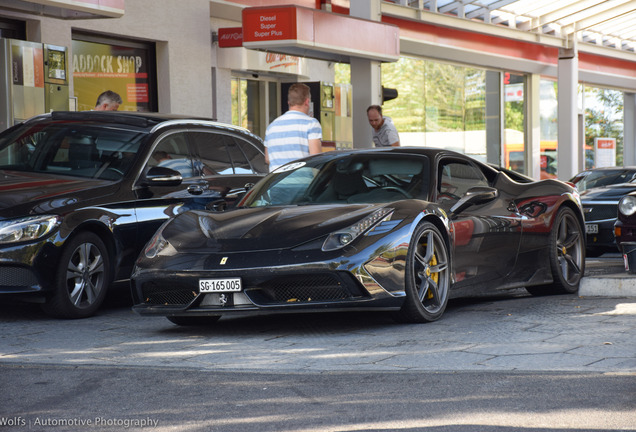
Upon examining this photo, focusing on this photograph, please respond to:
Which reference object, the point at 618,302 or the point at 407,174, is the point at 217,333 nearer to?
the point at 407,174

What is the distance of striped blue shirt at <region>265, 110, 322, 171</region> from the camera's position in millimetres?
10055

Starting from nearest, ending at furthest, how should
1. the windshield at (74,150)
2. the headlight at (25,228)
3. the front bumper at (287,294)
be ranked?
the front bumper at (287,294)
the headlight at (25,228)
the windshield at (74,150)

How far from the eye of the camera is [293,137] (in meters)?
10.1

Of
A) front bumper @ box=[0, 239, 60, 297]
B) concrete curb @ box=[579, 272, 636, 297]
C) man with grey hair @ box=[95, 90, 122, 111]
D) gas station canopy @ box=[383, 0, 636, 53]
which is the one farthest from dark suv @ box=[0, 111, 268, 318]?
gas station canopy @ box=[383, 0, 636, 53]

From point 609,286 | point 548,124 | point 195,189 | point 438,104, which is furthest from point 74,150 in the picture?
point 548,124

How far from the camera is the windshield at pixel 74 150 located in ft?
28.1

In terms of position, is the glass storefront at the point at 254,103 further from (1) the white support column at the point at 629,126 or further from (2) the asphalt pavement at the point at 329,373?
(1) the white support column at the point at 629,126

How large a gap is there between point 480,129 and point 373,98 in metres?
13.2

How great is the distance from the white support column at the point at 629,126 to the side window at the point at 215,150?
3273cm

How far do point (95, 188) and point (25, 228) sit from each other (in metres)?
0.77

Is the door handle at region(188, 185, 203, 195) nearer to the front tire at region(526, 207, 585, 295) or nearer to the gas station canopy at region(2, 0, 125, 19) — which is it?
the front tire at region(526, 207, 585, 295)

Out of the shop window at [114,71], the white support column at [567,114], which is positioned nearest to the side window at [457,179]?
the shop window at [114,71]

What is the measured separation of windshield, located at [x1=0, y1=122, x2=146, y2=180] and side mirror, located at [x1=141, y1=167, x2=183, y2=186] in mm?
195

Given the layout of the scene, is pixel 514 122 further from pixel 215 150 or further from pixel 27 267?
pixel 27 267
